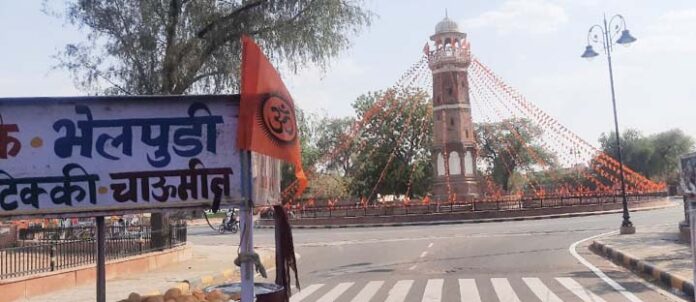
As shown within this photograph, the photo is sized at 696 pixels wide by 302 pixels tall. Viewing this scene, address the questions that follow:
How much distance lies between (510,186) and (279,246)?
262 feet

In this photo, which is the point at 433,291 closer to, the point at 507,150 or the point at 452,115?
the point at 452,115

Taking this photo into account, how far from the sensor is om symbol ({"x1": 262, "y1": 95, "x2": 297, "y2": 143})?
A: 4.30 m

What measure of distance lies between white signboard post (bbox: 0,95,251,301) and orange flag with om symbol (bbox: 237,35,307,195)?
3.9 inches

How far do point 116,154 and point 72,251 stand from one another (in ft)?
38.4

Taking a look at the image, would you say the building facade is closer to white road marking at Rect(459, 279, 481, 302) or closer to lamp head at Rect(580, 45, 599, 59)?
lamp head at Rect(580, 45, 599, 59)

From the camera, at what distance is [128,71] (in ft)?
62.7

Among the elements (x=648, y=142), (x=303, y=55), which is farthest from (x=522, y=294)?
(x=648, y=142)

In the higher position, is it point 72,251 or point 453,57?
point 453,57

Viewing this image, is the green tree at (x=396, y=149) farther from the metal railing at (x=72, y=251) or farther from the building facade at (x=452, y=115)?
the metal railing at (x=72, y=251)

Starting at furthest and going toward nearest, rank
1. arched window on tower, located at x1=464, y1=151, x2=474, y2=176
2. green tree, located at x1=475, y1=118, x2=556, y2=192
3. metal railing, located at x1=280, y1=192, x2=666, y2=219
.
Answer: green tree, located at x1=475, y1=118, x2=556, y2=192, arched window on tower, located at x1=464, y1=151, x2=474, y2=176, metal railing, located at x1=280, y1=192, x2=666, y2=219

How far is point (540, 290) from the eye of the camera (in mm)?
11188

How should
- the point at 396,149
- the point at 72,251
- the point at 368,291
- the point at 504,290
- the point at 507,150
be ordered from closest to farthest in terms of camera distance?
the point at 504,290 → the point at 368,291 → the point at 72,251 → the point at 396,149 → the point at 507,150

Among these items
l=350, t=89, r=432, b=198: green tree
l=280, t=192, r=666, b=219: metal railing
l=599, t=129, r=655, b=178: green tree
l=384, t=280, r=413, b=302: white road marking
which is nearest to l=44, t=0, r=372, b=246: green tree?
l=384, t=280, r=413, b=302: white road marking

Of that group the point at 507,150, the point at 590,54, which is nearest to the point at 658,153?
the point at 507,150
